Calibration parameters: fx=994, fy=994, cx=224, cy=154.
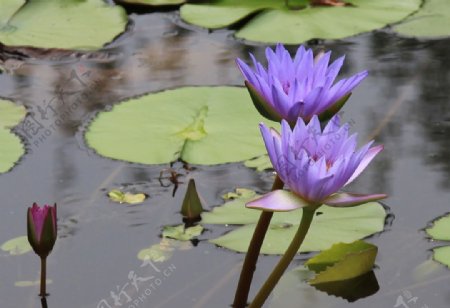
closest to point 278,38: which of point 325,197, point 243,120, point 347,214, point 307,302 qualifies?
point 243,120

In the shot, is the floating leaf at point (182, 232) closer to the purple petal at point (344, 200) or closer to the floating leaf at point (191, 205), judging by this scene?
the floating leaf at point (191, 205)

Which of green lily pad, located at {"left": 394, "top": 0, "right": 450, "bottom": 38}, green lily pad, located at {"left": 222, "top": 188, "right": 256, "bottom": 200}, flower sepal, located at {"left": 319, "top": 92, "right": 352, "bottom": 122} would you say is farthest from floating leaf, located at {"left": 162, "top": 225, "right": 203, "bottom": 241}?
green lily pad, located at {"left": 394, "top": 0, "right": 450, "bottom": 38}

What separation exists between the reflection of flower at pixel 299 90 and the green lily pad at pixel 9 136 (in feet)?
3.61

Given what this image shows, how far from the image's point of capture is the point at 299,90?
180cm

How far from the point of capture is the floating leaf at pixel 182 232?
7.81ft

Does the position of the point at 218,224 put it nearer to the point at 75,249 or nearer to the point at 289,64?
the point at 75,249

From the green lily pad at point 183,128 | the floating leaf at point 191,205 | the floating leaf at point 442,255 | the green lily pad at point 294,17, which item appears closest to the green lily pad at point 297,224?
the floating leaf at point 191,205

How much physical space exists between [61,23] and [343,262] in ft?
6.03

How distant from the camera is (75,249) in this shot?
235 cm

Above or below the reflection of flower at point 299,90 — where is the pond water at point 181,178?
below

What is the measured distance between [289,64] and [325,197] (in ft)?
0.94

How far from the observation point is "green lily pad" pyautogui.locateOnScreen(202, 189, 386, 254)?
2311 millimetres

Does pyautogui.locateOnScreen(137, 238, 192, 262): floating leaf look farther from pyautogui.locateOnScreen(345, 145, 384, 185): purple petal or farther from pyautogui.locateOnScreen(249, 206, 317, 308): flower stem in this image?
pyautogui.locateOnScreen(345, 145, 384, 185): purple petal

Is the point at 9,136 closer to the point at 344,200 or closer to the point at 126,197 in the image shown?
the point at 126,197
